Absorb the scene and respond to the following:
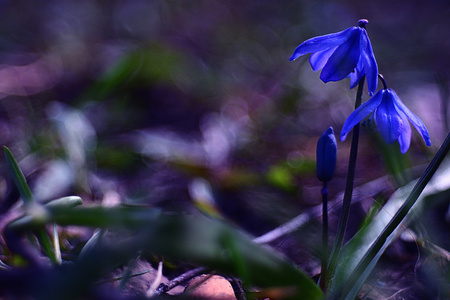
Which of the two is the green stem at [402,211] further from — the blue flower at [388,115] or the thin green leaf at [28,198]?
the thin green leaf at [28,198]

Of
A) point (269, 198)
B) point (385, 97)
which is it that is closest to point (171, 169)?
point (269, 198)

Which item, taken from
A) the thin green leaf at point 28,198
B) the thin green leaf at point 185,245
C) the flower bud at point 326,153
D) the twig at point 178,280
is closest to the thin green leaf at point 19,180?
the thin green leaf at point 28,198

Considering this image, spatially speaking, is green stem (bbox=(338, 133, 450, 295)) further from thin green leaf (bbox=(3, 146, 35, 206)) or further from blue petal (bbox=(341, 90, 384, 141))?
thin green leaf (bbox=(3, 146, 35, 206))

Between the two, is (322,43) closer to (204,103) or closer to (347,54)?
(347,54)

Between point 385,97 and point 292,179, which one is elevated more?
point 385,97

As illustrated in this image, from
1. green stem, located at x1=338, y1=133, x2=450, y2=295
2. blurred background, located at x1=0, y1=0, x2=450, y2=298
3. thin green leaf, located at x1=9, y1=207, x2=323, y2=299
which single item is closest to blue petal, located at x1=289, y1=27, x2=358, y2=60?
green stem, located at x1=338, y1=133, x2=450, y2=295

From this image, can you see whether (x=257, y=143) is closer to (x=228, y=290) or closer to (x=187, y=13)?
(x=228, y=290)
